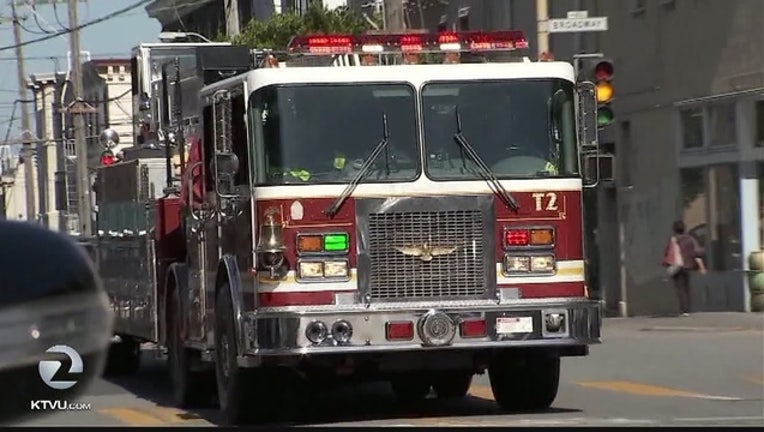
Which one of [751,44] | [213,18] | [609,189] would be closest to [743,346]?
[751,44]

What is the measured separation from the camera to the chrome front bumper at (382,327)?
41.4ft

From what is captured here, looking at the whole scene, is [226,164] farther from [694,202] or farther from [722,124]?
[694,202]

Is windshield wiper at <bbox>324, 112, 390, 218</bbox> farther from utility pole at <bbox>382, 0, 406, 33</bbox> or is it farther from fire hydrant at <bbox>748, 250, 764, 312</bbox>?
utility pole at <bbox>382, 0, 406, 33</bbox>

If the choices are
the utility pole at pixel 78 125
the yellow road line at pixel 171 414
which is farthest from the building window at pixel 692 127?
the utility pole at pixel 78 125

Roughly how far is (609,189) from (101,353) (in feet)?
93.9

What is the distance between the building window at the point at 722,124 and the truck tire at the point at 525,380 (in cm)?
1505

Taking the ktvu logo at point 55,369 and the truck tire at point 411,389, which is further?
the truck tire at point 411,389

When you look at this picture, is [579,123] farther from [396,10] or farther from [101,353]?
[396,10]

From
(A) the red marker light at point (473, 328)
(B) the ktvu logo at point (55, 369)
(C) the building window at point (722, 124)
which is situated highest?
(C) the building window at point (722, 124)

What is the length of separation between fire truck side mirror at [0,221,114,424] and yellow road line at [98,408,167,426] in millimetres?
8058

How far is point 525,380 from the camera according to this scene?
14.3 metres

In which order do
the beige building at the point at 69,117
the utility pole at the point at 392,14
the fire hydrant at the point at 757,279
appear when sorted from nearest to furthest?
the fire hydrant at the point at 757,279 < the utility pole at the point at 392,14 < the beige building at the point at 69,117

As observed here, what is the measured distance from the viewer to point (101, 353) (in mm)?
6332

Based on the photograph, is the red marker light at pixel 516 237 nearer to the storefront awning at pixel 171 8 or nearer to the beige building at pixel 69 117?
the beige building at pixel 69 117
